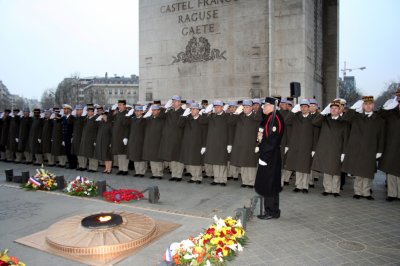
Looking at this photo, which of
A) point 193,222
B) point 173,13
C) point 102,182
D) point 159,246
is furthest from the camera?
point 173,13

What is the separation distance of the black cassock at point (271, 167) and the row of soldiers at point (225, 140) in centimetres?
86

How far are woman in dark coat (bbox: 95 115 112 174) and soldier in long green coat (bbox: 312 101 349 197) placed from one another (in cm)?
675

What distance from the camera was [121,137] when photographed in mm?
11188

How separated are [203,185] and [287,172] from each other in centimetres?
242

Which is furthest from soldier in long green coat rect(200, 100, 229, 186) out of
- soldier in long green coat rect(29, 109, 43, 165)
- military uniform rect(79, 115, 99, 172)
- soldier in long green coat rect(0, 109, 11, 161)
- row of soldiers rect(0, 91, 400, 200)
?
soldier in long green coat rect(0, 109, 11, 161)

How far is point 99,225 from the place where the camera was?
5152 mm

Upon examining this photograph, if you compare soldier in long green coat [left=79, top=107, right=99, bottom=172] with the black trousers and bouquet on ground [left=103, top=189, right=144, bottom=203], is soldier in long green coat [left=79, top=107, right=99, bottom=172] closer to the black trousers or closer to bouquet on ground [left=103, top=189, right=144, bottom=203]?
bouquet on ground [left=103, top=189, right=144, bottom=203]

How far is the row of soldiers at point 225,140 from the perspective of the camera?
7.90m

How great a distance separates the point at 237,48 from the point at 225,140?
6402 mm

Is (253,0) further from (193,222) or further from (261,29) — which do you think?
(193,222)

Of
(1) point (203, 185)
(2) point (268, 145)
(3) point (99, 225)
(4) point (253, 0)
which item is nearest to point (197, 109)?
(1) point (203, 185)

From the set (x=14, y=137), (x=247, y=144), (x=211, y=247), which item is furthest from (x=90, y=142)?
(x=211, y=247)

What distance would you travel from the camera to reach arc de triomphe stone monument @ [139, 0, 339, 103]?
14.1 meters

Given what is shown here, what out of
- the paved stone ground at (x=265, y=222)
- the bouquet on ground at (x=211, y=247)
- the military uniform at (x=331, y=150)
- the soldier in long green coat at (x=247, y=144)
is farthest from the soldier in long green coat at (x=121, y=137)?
the bouquet on ground at (x=211, y=247)
